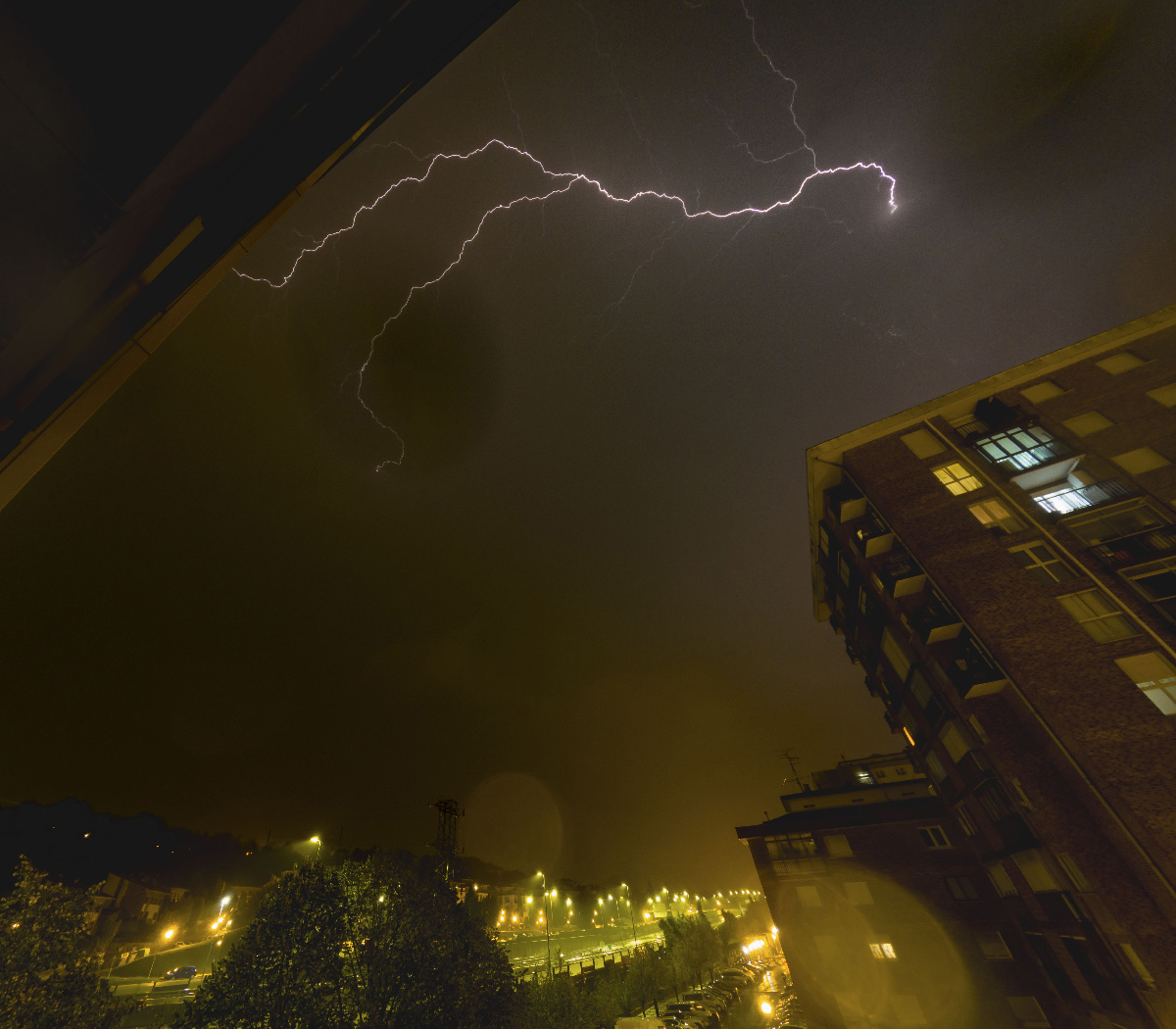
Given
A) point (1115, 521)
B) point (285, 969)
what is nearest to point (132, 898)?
point (285, 969)

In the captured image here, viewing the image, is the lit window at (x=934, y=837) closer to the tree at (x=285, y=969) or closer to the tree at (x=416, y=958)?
the tree at (x=416, y=958)

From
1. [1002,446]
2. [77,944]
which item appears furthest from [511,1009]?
[1002,446]

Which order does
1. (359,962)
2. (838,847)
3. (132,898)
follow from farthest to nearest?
1. (132,898)
2. (838,847)
3. (359,962)

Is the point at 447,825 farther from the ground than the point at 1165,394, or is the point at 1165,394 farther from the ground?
the point at 1165,394

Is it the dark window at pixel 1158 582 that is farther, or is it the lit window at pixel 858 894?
the lit window at pixel 858 894

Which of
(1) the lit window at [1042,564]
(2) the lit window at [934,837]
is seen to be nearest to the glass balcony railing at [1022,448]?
(1) the lit window at [1042,564]

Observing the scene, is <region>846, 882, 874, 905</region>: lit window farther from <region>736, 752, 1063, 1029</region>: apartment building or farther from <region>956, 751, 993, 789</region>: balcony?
<region>956, 751, 993, 789</region>: balcony

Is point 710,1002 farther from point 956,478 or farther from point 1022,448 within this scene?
point 1022,448
